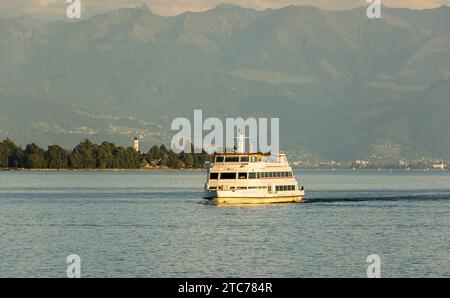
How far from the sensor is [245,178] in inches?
6590

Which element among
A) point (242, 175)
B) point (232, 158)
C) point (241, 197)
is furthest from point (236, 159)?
point (241, 197)

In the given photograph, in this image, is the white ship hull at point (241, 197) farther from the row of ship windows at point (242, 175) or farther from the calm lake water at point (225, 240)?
the row of ship windows at point (242, 175)

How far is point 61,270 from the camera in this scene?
309ft

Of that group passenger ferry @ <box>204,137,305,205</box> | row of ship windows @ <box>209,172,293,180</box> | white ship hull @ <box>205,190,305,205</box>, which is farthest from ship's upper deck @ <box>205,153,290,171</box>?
white ship hull @ <box>205,190,305,205</box>

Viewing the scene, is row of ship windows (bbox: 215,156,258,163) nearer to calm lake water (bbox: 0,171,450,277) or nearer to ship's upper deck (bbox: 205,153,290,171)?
ship's upper deck (bbox: 205,153,290,171)

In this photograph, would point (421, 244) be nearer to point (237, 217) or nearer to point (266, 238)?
point (266, 238)

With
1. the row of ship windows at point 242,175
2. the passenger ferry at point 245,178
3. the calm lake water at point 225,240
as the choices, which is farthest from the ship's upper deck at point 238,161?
the calm lake water at point 225,240

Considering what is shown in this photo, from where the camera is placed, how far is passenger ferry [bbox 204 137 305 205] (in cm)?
16600

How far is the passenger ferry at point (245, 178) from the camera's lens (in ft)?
545

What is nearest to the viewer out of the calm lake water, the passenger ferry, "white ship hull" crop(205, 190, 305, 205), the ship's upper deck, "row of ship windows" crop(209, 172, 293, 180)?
the calm lake water

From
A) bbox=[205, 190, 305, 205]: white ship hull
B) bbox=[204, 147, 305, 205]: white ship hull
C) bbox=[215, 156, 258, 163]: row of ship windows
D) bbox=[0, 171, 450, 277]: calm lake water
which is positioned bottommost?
bbox=[0, 171, 450, 277]: calm lake water

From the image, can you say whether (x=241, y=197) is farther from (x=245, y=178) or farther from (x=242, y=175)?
(x=242, y=175)
